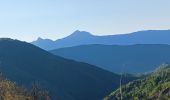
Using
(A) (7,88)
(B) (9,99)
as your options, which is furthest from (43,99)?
(A) (7,88)

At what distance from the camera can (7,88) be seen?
9738 cm

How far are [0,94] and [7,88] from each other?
1303cm

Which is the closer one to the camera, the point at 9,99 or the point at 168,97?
the point at 9,99

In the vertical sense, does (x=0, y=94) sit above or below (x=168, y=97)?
above

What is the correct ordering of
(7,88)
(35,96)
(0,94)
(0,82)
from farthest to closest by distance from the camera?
1. (7,88)
2. (0,82)
3. (0,94)
4. (35,96)

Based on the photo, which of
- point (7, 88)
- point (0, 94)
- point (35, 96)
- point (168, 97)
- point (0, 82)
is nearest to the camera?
point (35, 96)

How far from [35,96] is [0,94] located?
2166 cm

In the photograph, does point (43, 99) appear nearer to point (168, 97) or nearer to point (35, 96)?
point (35, 96)

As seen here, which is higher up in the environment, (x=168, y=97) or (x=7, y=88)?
(x=7, y=88)

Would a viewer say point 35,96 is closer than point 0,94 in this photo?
Yes

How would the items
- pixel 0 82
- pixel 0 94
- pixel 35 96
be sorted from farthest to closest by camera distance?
pixel 0 82 → pixel 0 94 → pixel 35 96

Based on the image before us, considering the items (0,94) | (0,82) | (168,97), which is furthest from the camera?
(168,97)

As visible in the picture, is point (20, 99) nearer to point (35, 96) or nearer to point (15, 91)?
point (15, 91)

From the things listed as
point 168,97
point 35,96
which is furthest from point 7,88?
point 168,97
